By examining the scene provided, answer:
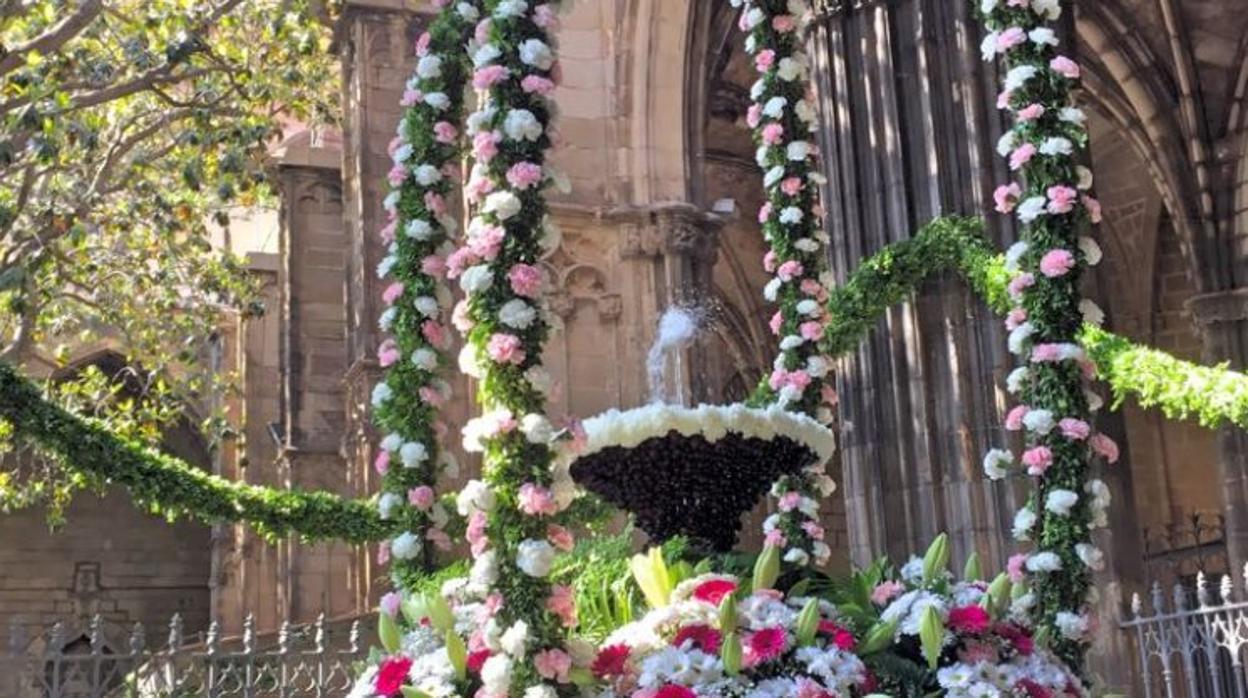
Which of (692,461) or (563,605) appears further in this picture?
(692,461)

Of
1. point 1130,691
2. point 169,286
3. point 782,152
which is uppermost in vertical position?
point 169,286

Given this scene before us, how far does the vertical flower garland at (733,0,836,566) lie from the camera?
707 centimetres

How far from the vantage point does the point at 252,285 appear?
14.1 m

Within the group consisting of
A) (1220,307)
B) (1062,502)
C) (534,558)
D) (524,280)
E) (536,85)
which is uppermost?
(1220,307)

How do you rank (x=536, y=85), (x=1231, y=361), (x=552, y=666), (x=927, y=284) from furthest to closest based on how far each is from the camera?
1. (x=1231, y=361)
2. (x=927, y=284)
3. (x=536, y=85)
4. (x=552, y=666)

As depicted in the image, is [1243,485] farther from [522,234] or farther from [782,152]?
[522,234]

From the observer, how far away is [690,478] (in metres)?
5.04

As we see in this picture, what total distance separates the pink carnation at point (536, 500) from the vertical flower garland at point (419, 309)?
232 centimetres

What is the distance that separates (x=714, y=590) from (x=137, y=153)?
1113cm

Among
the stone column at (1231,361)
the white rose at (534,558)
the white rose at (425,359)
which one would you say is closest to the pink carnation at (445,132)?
the white rose at (425,359)

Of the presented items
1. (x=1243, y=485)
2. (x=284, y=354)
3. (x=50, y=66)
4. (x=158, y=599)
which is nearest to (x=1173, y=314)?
(x=1243, y=485)

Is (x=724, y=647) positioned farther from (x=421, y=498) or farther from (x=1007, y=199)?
(x=421, y=498)

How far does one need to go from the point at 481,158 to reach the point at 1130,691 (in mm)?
6052

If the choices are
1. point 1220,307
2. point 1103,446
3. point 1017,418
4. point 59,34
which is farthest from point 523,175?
point 1220,307
